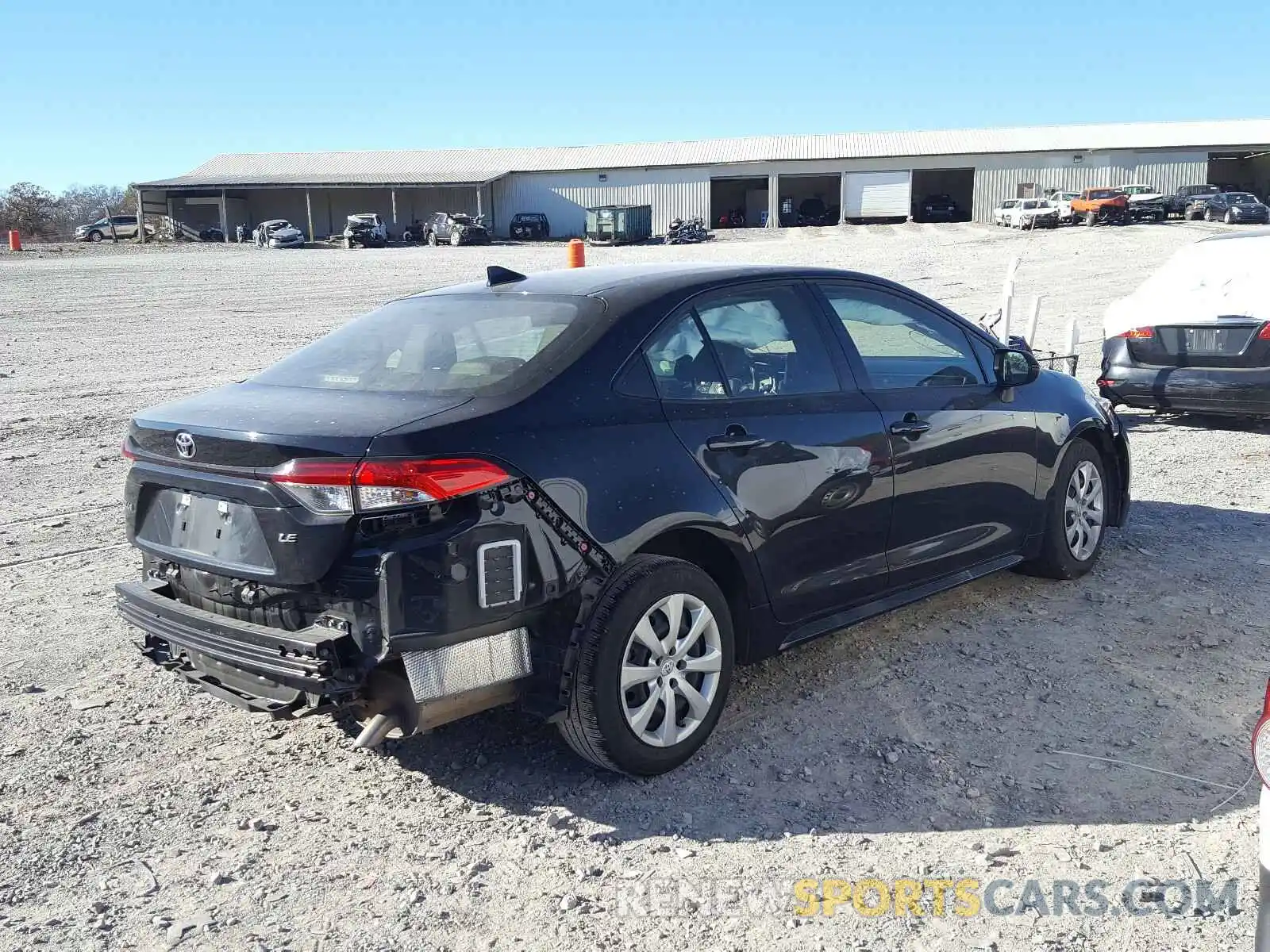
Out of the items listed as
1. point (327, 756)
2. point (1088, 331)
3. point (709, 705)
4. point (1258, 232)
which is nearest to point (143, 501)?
point (327, 756)

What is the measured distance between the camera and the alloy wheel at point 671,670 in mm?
3879

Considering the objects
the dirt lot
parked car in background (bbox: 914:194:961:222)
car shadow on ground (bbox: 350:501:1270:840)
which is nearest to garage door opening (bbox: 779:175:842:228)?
parked car in background (bbox: 914:194:961:222)

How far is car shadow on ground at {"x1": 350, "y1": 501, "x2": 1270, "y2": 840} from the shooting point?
3.80m

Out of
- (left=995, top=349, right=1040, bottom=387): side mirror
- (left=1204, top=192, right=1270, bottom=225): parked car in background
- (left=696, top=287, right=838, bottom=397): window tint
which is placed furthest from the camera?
(left=1204, top=192, right=1270, bottom=225): parked car in background

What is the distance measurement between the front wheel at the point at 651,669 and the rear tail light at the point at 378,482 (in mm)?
638

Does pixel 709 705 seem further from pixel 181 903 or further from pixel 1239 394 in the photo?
pixel 1239 394

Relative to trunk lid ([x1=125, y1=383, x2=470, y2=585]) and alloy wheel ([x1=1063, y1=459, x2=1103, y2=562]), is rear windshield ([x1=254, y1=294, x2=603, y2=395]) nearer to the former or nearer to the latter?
trunk lid ([x1=125, y1=383, x2=470, y2=585])

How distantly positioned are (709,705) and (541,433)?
115 cm

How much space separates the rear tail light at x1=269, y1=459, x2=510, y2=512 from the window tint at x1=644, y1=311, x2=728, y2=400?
0.92 metres

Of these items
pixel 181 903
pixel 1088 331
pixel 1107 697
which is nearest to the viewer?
pixel 181 903

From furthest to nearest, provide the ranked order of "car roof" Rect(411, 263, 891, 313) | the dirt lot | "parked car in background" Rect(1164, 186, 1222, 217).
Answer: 1. "parked car in background" Rect(1164, 186, 1222, 217)
2. "car roof" Rect(411, 263, 891, 313)
3. the dirt lot

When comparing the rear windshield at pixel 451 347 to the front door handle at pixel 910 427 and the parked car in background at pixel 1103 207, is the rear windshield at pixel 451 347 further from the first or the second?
the parked car in background at pixel 1103 207

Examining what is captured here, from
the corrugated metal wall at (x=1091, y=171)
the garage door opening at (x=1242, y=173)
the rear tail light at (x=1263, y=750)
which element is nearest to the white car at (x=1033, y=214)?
the corrugated metal wall at (x=1091, y=171)

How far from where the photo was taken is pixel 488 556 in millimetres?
3506
